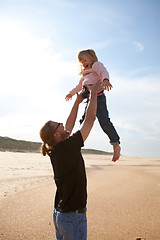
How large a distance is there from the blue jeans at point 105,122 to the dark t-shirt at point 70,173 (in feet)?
2.42

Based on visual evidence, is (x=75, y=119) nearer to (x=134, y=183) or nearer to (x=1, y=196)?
(x=1, y=196)

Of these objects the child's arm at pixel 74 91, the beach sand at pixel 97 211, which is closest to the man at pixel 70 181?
the child's arm at pixel 74 91

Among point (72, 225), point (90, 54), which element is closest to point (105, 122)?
point (90, 54)

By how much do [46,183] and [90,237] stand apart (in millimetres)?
3079

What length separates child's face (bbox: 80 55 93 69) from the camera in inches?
121

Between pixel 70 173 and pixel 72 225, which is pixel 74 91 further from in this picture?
pixel 72 225

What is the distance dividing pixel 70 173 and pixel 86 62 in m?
1.43

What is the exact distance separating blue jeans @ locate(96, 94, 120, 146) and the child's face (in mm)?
425

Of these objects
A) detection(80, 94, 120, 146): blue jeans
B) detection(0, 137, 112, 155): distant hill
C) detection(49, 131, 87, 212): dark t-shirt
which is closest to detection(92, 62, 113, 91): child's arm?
detection(80, 94, 120, 146): blue jeans

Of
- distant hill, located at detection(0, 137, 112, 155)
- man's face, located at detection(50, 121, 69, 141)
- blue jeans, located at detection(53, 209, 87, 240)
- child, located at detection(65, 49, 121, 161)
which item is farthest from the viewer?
distant hill, located at detection(0, 137, 112, 155)

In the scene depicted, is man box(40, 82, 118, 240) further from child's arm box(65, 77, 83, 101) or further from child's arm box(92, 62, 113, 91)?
child's arm box(65, 77, 83, 101)

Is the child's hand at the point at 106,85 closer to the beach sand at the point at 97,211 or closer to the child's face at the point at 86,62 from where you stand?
the child's face at the point at 86,62

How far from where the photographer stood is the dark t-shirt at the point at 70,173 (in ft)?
7.79

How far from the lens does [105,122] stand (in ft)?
10.0
